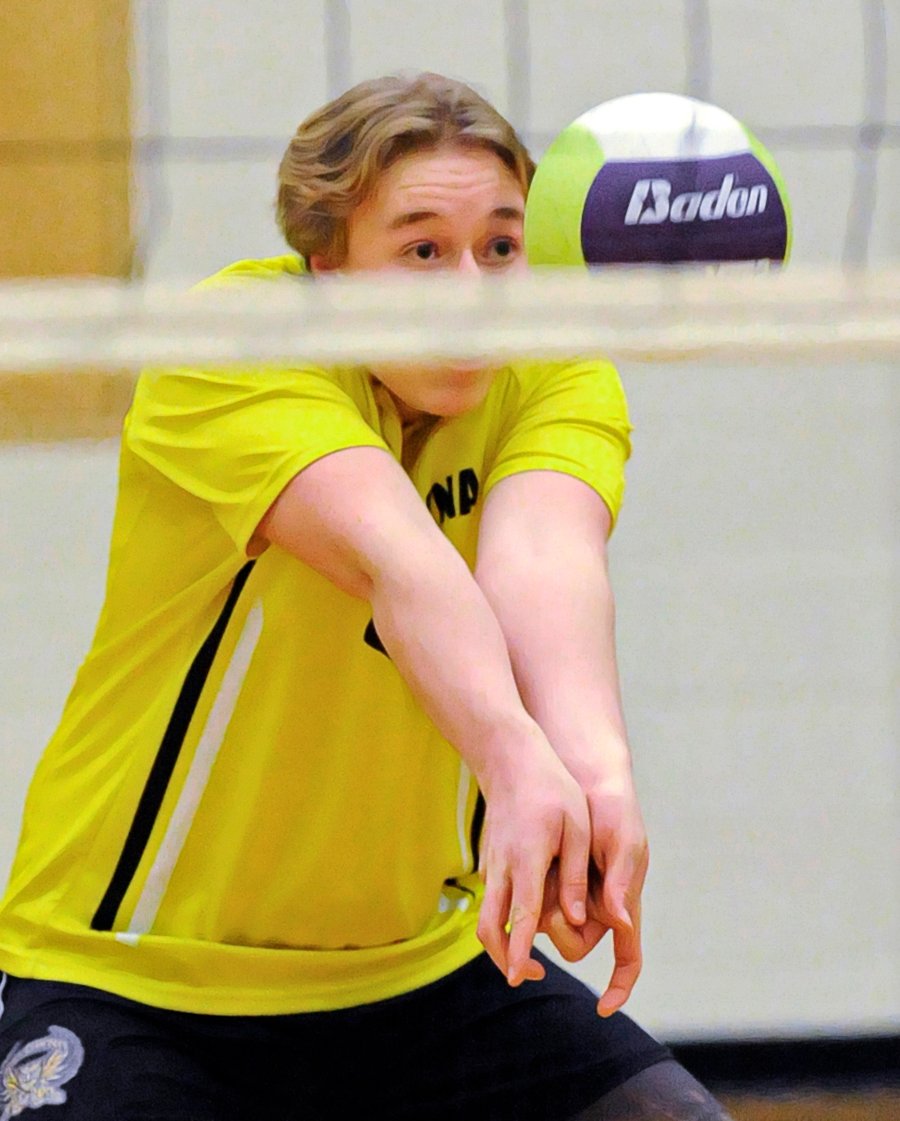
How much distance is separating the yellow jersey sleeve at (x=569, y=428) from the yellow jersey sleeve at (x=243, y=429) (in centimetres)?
12

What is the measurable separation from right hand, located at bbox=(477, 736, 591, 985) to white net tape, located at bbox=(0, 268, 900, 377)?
0.85ft

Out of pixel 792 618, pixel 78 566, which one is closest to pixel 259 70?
pixel 78 566

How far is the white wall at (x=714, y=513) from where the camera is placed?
228cm

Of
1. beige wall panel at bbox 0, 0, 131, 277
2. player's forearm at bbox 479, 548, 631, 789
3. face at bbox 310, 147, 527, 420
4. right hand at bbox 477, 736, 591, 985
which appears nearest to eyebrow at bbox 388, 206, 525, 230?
face at bbox 310, 147, 527, 420

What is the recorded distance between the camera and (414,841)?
1.28 metres

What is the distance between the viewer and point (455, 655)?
1020mm

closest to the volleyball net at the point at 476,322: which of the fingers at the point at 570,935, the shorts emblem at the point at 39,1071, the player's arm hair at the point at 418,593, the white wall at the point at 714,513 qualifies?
the player's arm hair at the point at 418,593

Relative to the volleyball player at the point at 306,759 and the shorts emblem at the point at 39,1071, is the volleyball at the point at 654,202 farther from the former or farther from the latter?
the shorts emblem at the point at 39,1071

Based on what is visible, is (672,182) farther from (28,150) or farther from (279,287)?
(28,150)

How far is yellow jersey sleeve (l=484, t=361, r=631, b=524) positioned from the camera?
122cm

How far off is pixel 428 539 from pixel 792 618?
1478mm

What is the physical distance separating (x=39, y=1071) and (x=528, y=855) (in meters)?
0.42

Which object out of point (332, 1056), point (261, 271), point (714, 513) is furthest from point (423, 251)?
point (714, 513)

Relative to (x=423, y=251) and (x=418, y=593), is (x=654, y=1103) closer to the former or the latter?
(x=418, y=593)
